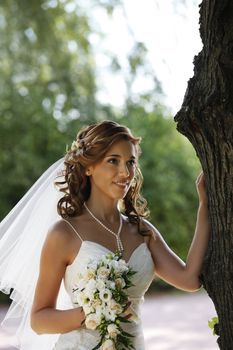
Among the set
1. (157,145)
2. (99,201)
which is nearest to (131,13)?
(157,145)

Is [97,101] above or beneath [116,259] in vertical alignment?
above

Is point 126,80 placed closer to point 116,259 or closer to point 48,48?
point 48,48

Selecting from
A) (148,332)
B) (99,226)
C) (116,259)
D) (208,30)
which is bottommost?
(116,259)

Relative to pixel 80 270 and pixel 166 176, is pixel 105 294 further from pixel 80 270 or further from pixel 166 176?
pixel 166 176

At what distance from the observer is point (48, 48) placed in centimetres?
1589

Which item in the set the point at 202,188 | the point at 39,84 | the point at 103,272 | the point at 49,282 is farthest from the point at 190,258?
the point at 39,84

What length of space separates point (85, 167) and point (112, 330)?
94cm

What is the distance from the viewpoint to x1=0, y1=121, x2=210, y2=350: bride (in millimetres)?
3250

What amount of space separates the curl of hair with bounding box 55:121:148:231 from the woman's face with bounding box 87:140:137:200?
30 mm

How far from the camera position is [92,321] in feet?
9.82

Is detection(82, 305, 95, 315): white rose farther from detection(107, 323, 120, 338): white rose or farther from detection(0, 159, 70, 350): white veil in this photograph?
detection(0, 159, 70, 350): white veil

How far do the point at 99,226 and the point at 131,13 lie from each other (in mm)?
8716

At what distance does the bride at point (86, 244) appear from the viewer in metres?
3.25

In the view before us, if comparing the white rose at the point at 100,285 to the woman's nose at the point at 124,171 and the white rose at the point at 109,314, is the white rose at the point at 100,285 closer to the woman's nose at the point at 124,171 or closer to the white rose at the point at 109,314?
the white rose at the point at 109,314
